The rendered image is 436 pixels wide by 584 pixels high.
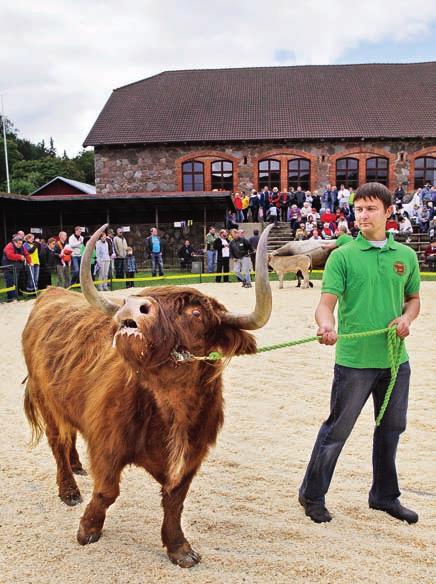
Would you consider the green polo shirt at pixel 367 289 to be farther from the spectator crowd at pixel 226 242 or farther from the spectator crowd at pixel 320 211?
the spectator crowd at pixel 320 211

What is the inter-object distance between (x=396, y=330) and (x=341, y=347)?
370 millimetres

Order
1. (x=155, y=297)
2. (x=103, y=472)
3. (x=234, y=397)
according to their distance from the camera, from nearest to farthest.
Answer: (x=155, y=297)
(x=103, y=472)
(x=234, y=397)

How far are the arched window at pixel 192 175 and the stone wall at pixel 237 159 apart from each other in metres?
0.30

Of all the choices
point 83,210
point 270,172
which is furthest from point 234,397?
point 270,172

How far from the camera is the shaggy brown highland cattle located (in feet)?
9.60

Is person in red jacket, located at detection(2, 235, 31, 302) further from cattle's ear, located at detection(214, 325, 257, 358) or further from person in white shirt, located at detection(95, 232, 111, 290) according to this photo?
cattle's ear, located at detection(214, 325, 257, 358)

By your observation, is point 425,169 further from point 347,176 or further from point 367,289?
point 367,289

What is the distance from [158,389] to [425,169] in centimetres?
3155

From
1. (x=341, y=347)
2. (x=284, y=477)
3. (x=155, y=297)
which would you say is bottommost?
(x=284, y=477)

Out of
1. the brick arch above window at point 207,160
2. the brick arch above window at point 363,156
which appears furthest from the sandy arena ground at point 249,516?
the brick arch above window at point 363,156

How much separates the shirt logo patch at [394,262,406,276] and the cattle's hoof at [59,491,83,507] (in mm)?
2870

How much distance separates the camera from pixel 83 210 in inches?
1054

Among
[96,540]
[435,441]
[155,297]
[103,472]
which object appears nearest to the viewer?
[155,297]

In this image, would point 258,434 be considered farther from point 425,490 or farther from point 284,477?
point 425,490
